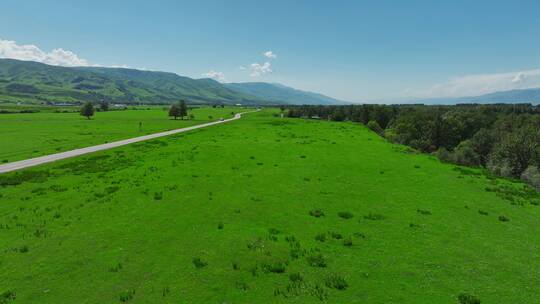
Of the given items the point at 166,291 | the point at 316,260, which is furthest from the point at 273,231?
the point at 166,291

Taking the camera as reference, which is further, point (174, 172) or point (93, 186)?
point (174, 172)

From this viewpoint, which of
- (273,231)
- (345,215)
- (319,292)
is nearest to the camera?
(319,292)

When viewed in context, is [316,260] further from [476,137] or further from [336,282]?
[476,137]

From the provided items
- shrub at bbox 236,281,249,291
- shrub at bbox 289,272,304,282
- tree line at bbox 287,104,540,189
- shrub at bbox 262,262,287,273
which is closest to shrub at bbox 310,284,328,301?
shrub at bbox 289,272,304,282

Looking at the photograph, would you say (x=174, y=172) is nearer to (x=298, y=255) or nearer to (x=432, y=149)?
(x=298, y=255)

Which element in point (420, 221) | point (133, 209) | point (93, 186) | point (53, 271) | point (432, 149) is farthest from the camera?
point (432, 149)

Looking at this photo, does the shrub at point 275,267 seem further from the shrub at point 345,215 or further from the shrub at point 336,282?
the shrub at point 345,215

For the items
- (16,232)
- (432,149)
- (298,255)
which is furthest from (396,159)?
(432,149)
